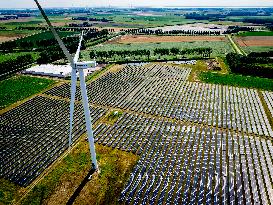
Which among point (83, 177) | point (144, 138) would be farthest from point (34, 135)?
point (144, 138)

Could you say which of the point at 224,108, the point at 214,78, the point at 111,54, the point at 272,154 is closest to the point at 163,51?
the point at 111,54

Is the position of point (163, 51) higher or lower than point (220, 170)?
higher

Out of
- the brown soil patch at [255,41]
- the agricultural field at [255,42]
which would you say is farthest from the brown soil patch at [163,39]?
the agricultural field at [255,42]

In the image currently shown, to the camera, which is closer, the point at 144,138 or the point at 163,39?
the point at 144,138

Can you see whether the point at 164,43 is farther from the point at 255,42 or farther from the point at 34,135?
the point at 34,135

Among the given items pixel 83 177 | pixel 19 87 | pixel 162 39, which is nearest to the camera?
pixel 83 177

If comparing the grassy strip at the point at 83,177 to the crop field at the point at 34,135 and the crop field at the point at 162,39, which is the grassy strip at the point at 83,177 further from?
the crop field at the point at 162,39

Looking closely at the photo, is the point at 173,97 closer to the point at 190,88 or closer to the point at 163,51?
the point at 190,88
